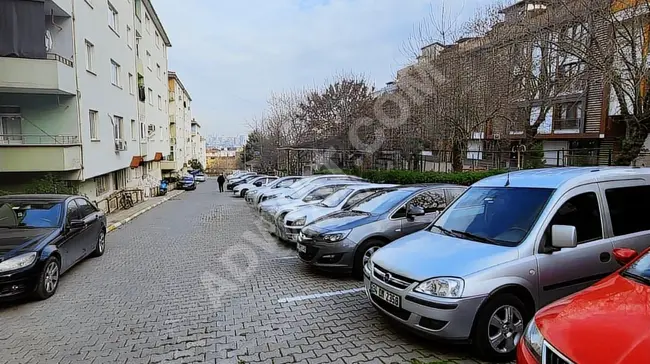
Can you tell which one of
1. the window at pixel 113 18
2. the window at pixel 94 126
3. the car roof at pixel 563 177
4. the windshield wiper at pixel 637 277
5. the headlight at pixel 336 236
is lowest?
the headlight at pixel 336 236

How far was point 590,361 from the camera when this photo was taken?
2045 millimetres

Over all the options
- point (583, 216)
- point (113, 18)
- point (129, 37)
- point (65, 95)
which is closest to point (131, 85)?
point (129, 37)

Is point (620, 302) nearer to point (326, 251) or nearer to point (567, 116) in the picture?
point (326, 251)

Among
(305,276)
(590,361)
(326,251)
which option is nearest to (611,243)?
(590,361)

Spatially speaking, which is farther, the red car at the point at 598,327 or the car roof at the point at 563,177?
the car roof at the point at 563,177

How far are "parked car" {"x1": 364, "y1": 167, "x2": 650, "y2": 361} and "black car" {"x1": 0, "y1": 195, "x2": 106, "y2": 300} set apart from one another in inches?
187

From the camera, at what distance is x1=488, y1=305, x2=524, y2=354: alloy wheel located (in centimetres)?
353

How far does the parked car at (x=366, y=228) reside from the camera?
6074mm

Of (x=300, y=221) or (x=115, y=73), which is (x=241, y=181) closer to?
(x=115, y=73)

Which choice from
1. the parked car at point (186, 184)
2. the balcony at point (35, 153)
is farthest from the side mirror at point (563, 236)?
the parked car at point (186, 184)

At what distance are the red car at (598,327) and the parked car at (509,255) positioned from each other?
751 millimetres

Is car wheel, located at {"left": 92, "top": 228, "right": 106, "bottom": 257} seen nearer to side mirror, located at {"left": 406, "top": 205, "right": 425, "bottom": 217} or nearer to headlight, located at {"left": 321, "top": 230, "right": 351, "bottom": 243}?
headlight, located at {"left": 321, "top": 230, "right": 351, "bottom": 243}

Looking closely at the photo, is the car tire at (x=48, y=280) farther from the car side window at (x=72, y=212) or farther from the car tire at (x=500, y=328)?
the car tire at (x=500, y=328)

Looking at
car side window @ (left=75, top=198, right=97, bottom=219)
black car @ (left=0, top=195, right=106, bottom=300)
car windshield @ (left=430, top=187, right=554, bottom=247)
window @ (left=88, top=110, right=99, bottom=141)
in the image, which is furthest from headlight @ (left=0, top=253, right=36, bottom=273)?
window @ (left=88, top=110, right=99, bottom=141)
